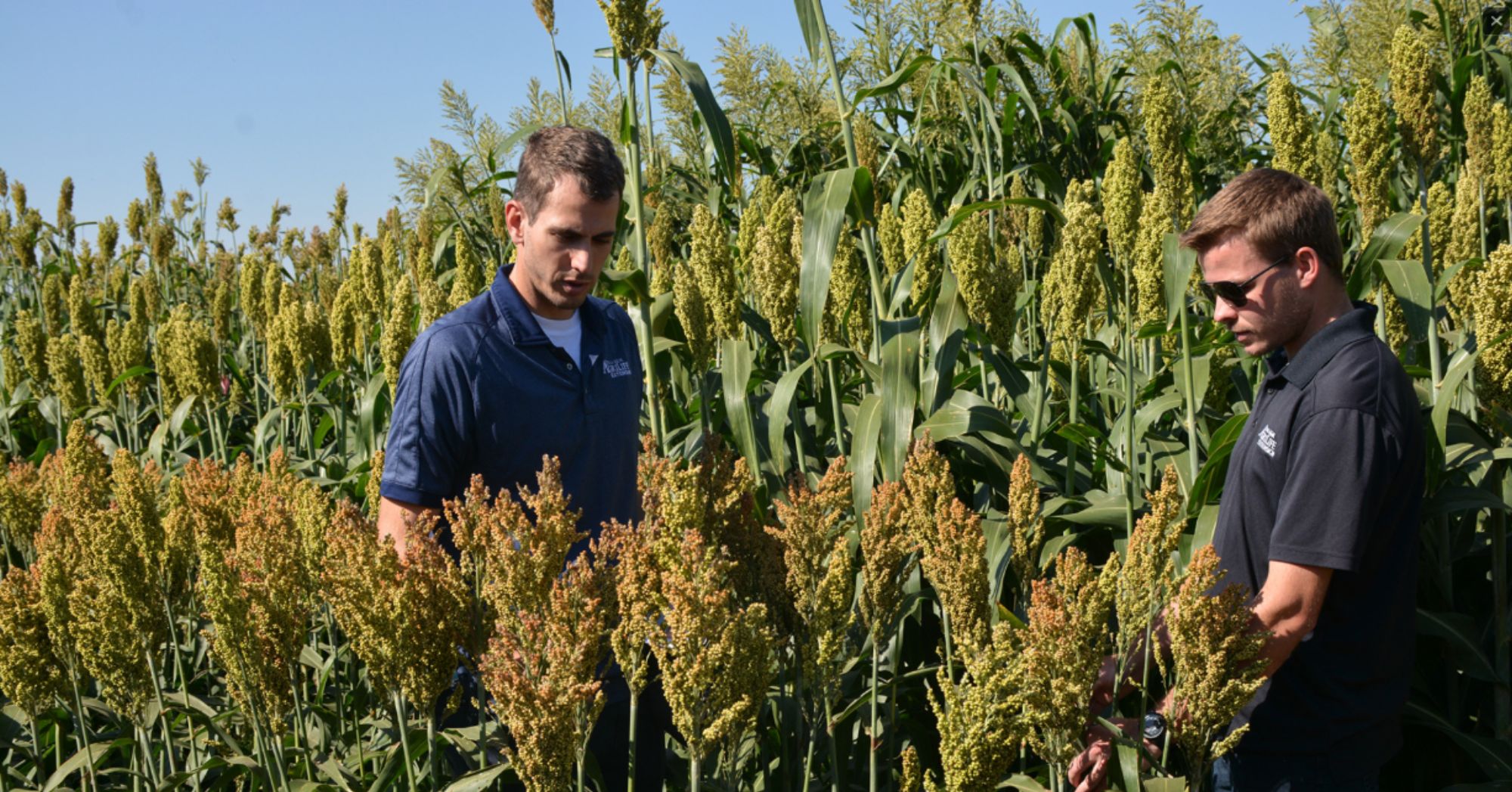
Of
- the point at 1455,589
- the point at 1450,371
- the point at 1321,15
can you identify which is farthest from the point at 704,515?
the point at 1321,15

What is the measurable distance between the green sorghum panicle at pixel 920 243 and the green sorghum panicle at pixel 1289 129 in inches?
36.1

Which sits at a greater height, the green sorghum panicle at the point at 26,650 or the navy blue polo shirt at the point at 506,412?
the navy blue polo shirt at the point at 506,412

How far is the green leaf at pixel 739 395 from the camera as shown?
10.4 feet

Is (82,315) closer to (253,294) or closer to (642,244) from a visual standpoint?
(253,294)

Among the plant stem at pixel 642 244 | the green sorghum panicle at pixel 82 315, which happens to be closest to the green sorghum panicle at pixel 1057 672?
the plant stem at pixel 642 244

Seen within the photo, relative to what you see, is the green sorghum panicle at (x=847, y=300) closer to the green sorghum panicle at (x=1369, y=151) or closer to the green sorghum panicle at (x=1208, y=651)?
the green sorghum panicle at (x=1369, y=151)

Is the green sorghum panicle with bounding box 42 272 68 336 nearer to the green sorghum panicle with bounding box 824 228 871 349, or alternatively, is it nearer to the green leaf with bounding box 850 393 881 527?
the green sorghum panicle with bounding box 824 228 871 349

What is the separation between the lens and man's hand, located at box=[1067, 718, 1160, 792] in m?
1.95

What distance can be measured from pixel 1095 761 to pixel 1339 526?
586 millimetres

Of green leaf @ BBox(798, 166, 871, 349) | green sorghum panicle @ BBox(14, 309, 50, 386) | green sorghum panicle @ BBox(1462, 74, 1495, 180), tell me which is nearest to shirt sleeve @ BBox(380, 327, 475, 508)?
green leaf @ BBox(798, 166, 871, 349)

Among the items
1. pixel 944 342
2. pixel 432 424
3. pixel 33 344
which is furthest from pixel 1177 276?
pixel 33 344

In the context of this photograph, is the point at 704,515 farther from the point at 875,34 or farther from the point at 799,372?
the point at 875,34

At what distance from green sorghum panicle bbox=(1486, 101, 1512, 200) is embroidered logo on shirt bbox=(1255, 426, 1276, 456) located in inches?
68.4

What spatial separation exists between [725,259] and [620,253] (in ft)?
4.13
